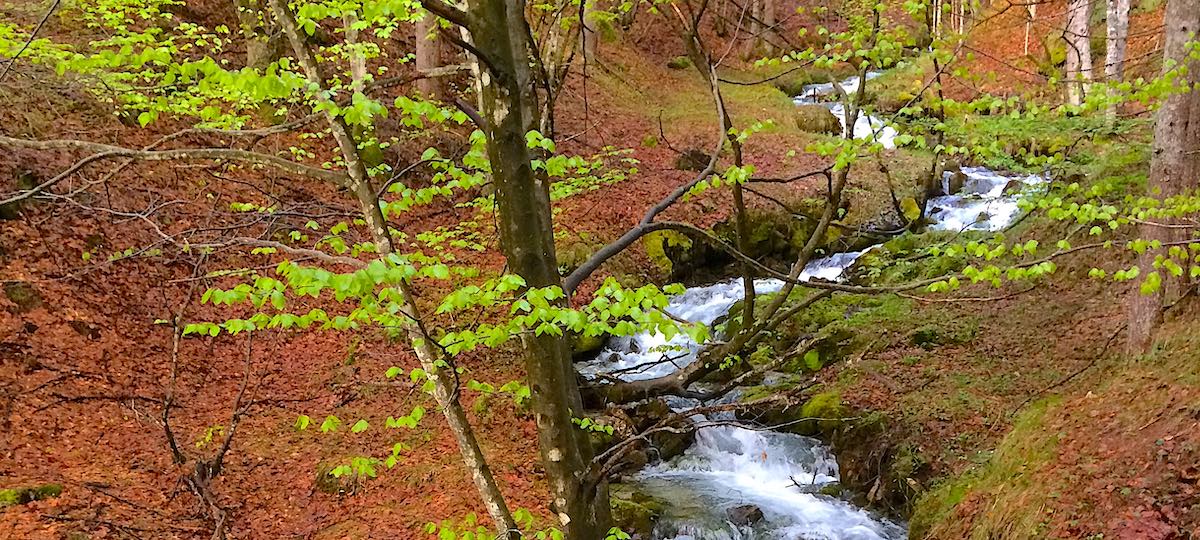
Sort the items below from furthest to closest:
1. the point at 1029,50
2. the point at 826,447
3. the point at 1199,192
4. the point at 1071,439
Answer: the point at 1029,50 < the point at 826,447 < the point at 1071,439 < the point at 1199,192

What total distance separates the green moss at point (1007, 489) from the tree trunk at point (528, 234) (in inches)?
129

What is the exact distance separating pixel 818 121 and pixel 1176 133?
1439 cm

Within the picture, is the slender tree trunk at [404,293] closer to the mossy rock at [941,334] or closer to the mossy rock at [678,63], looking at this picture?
the mossy rock at [941,334]

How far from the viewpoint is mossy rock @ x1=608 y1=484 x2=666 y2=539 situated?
6918 mm

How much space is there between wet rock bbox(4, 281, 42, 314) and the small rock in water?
26.2 ft

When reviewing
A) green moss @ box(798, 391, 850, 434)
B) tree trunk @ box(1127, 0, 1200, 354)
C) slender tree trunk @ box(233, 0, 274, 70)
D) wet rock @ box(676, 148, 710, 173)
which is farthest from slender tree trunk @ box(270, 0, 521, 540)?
wet rock @ box(676, 148, 710, 173)

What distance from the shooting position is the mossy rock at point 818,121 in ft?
65.0

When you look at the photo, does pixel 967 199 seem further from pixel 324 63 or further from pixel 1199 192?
pixel 324 63

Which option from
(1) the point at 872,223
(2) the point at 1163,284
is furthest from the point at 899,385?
(1) the point at 872,223

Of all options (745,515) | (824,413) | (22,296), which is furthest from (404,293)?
(22,296)

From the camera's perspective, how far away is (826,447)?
27.4 ft

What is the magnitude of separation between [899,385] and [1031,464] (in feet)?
9.73

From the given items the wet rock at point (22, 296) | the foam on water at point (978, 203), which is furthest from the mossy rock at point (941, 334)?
the wet rock at point (22, 296)

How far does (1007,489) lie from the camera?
225 inches
